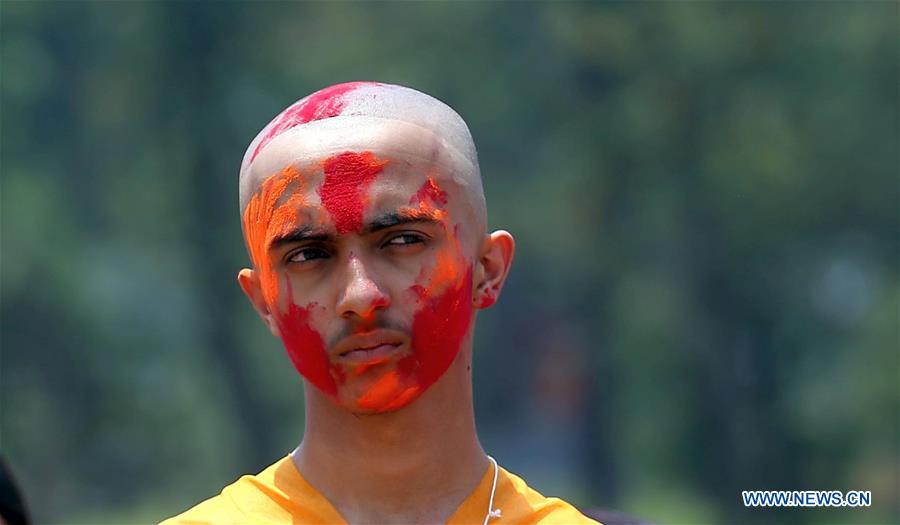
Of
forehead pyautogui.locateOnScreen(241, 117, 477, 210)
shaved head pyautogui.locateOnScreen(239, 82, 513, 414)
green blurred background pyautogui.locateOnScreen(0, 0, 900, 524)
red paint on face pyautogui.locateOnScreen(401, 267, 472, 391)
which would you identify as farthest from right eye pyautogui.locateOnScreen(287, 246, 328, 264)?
green blurred background pyautogui.locateOnScreen(0, 0, 900, 524)

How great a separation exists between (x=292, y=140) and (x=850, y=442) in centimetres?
1069

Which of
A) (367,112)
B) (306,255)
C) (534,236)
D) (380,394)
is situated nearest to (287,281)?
(306,255)

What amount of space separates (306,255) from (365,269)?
16 centimetres

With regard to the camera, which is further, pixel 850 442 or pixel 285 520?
pixel 850 442

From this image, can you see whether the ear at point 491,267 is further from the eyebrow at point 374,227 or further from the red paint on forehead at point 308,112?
the red paint on forehead at point 308,112

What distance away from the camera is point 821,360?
12.8 metres

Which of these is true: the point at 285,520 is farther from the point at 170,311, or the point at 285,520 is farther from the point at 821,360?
the point at 170,311

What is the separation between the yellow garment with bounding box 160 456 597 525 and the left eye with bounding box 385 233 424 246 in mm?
624

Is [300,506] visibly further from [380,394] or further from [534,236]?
[534,236]

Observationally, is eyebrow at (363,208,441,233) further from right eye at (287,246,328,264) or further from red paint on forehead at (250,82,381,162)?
red paint on forehead at (250,82,381,162)

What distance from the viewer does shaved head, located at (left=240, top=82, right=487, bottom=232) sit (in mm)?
3260

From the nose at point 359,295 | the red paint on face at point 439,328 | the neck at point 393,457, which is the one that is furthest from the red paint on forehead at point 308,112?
the neck at point 393,457

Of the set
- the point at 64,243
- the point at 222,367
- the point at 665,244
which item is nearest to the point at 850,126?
the point at 665,244

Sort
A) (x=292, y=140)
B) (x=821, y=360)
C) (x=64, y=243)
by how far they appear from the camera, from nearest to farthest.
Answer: (x=292, y=140), (x=821, y=360), (x=64, y=243)
